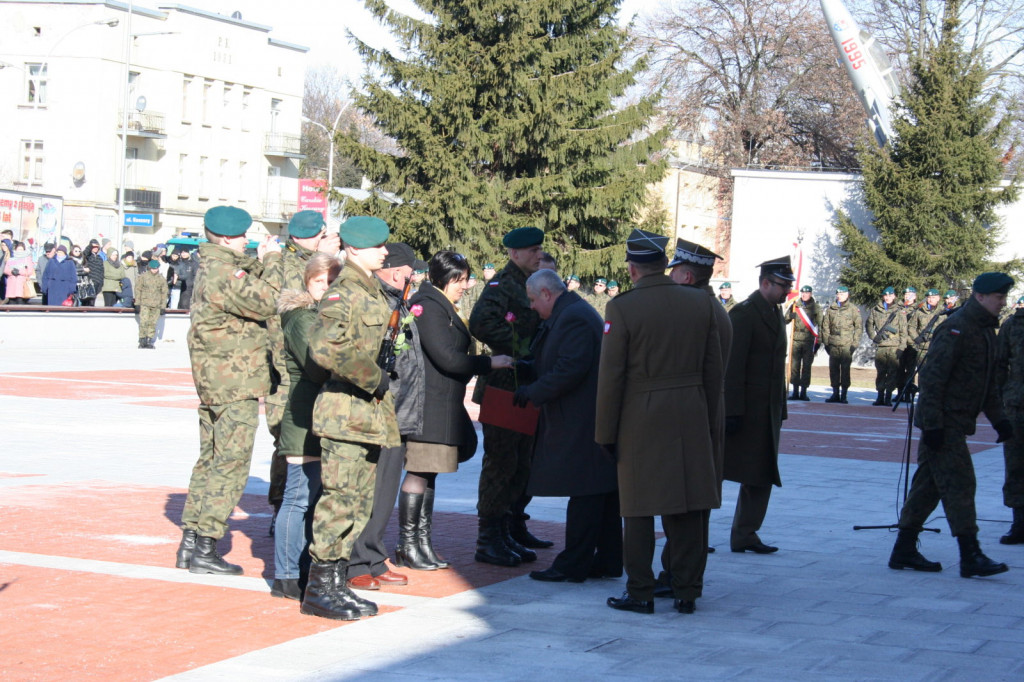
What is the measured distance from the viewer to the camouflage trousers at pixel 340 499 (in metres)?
6.08

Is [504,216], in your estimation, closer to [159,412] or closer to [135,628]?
[159,412]

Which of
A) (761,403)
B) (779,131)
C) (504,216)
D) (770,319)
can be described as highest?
(779,131)

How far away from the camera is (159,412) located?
15.4m

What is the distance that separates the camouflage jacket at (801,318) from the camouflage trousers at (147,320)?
1349cm

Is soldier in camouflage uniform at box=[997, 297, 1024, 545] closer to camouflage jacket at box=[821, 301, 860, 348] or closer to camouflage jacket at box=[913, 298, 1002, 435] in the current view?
camouflage jacket at box=[913, 298, 1002, 435]

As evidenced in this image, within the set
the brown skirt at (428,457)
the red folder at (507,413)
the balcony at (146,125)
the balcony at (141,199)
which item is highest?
the balcony at (146,125)

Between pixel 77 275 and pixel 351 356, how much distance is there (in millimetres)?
27022

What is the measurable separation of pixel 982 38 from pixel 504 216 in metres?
22.6

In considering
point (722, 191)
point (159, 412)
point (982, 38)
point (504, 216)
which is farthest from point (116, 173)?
point (159, 412)

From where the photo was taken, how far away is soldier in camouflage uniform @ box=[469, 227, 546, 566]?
7723mm

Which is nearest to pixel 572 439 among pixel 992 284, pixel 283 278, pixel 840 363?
pixel 283 278

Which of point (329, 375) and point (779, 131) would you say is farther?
point (779, 131)

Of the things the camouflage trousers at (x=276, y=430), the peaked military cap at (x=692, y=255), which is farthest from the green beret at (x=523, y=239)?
the camouflage trousers at (x=276, y=430)

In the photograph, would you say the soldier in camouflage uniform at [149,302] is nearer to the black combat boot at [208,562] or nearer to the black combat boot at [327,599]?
the black combat boot at [208,562]
